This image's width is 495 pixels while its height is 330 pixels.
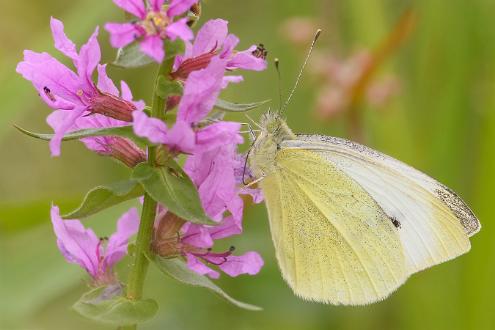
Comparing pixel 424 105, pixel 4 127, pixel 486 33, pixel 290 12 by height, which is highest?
pixel 290 12

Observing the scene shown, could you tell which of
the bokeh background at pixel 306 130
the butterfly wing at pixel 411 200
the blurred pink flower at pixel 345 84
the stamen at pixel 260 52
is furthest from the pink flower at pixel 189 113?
the blurred pink flower at pixel 345 84

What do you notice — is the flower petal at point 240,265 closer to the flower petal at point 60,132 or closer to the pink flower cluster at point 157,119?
the pink flower cluster at point 157,119

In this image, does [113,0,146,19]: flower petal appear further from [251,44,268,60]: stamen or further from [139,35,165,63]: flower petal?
[251,44,268,60]: stamen

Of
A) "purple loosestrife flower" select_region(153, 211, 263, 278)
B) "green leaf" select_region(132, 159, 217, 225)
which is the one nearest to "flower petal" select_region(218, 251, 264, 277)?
"purple loosestrife flower" select_region(153, 211, 263, 278)

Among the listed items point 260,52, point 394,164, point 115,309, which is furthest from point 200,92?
point 394,164

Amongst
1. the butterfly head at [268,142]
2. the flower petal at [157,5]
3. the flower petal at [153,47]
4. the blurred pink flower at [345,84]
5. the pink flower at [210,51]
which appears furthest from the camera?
the blurred pink flower at [345,84]

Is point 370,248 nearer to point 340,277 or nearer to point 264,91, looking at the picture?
point 340,277

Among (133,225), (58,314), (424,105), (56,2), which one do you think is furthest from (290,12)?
(133,225)
